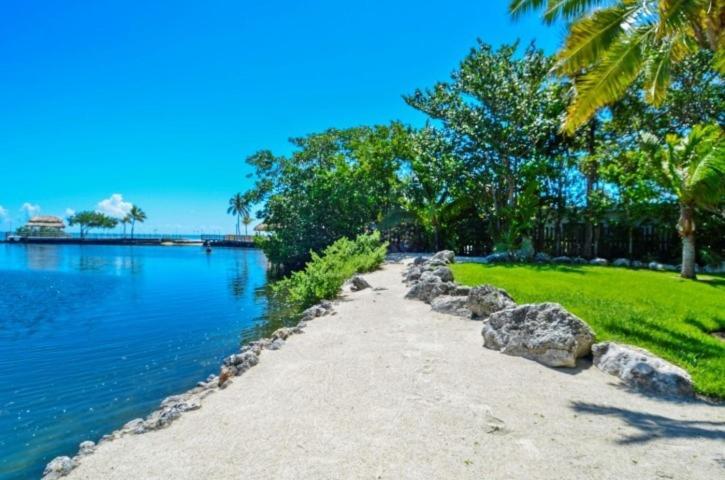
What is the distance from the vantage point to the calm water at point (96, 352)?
5.84 metres

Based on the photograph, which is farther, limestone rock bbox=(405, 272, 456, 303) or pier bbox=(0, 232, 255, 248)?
pier bbox=(0, 232, 255, 248)

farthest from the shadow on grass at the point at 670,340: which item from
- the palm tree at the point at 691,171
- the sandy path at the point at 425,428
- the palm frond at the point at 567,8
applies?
the palm tree at the point at 691,171

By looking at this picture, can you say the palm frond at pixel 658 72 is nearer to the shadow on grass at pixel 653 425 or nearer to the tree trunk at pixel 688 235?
the shadow on grass at pixel 653 425

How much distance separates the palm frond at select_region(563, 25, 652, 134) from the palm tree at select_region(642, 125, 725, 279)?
7.33 metres

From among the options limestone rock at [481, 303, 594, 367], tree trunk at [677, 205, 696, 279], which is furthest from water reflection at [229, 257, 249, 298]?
tree trunk at [677, 205, 696, 279]

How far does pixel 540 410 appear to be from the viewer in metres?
4.55

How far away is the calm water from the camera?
A: 5836 millimetres

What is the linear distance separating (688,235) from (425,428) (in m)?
13.9

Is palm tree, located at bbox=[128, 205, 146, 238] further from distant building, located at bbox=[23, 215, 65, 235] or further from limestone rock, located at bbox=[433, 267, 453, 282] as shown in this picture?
limestone rock, located at bbox=[433, 267, 453, 282]

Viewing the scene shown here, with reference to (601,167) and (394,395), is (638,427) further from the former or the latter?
(601,167)

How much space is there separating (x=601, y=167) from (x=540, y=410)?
17.2m

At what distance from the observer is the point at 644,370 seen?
17.9ft

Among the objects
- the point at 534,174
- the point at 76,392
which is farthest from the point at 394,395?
the point at 534,174

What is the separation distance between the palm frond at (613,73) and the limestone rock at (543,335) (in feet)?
12.9
